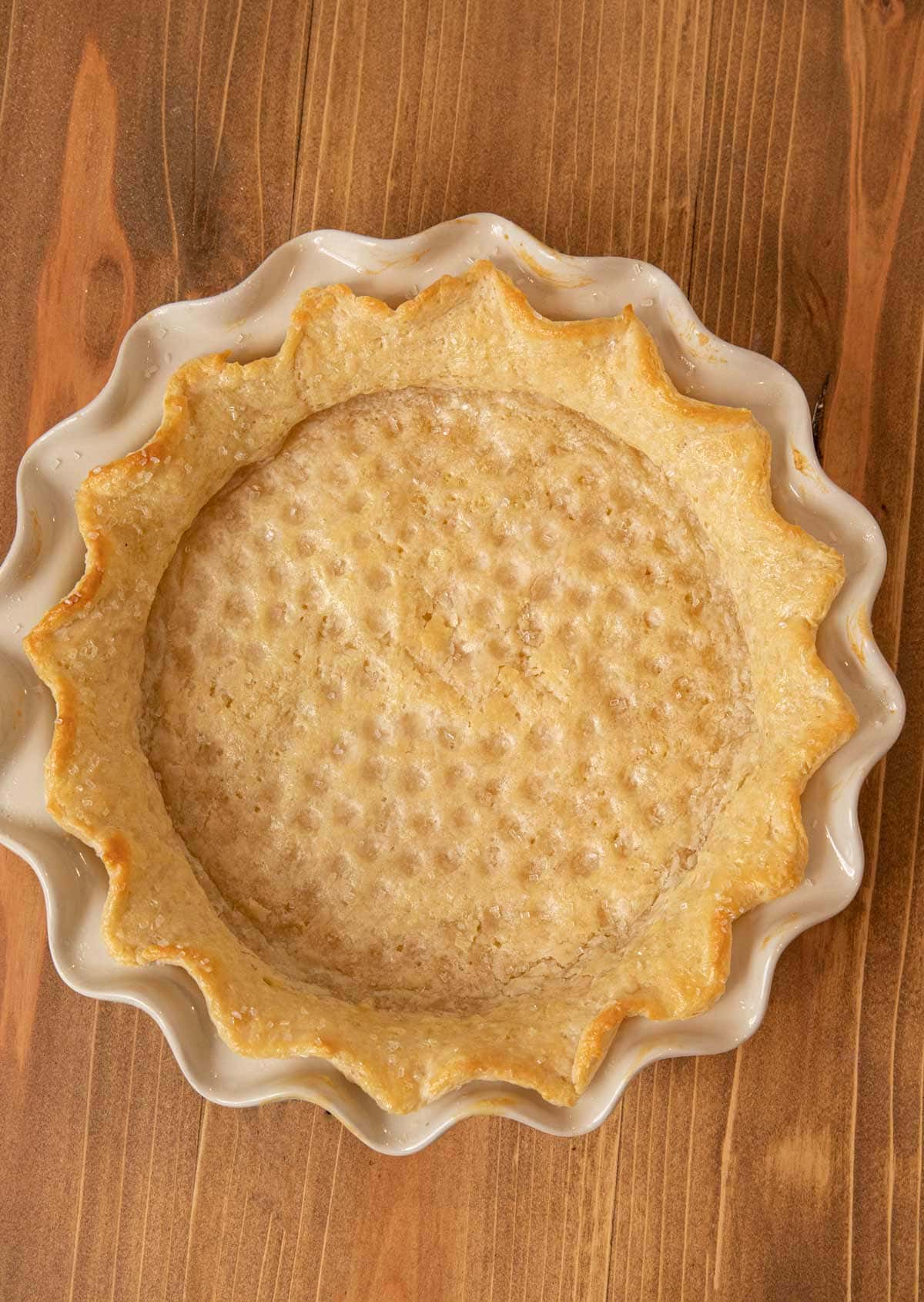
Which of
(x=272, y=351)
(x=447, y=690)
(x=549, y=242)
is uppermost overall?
(x=549, y=242)

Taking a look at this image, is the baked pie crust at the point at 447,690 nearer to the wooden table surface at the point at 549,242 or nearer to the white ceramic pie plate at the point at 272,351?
the white ceramic pie plate at the point at 272,351

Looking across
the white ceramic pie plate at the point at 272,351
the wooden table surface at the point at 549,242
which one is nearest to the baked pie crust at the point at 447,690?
the white ceramic pie plate at the point at 272,351

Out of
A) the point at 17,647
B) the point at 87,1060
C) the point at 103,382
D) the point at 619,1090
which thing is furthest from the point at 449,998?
the point at 103,382

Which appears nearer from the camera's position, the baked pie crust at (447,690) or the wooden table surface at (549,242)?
the baked pie crust at (447,690)

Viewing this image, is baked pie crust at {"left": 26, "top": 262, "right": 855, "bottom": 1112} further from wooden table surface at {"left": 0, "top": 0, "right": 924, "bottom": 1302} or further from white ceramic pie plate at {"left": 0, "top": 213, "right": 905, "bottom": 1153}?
wooden table surface at {"left": 0, "top": 0, "right": 924, "bottom": 1302}

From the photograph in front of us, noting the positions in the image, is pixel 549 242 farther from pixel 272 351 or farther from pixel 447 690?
pixel 447 690

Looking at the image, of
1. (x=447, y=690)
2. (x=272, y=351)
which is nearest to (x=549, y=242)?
(x=272, y=351)
